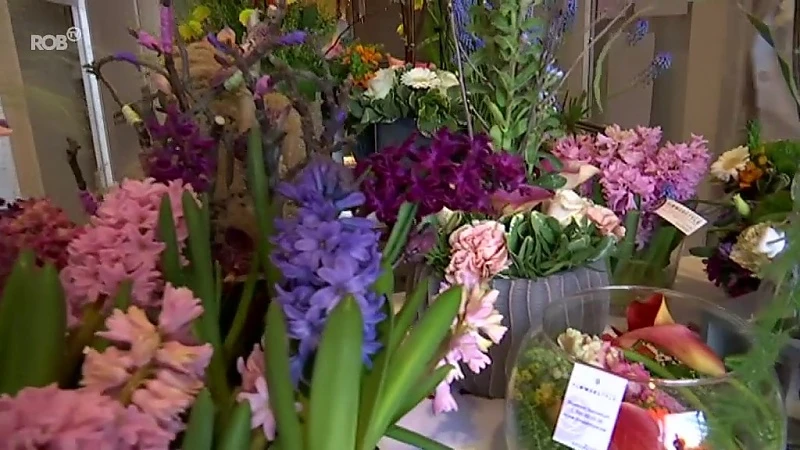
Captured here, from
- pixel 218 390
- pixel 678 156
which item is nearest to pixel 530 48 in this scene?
pixel 678 156

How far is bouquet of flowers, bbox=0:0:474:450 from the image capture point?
0.38 metres

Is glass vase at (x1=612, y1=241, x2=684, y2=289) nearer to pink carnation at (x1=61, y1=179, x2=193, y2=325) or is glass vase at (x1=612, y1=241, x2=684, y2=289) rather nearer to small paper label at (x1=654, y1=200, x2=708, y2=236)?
small paper label at (x1=654, y1=200, x2=708, y2=236)

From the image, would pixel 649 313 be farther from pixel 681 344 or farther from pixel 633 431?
pixel 633 431

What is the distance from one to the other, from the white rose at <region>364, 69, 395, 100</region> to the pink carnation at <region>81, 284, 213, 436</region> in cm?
81

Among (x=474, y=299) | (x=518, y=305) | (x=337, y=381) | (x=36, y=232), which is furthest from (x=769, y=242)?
(x=36, y=232)

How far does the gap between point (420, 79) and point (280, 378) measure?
2.71ft

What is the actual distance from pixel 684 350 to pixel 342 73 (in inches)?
31.7

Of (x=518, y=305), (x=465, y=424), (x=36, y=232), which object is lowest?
(x=465, y=424)

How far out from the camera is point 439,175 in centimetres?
70

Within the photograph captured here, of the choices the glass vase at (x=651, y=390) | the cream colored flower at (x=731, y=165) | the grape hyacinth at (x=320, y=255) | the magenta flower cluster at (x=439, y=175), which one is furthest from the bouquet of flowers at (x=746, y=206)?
the grape hyacinth at (x=320, y=255)

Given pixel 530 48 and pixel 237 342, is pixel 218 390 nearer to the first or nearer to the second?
pixel 237 342

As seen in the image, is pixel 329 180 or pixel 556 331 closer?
pixel 329 180

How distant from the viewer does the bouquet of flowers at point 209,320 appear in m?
0.38

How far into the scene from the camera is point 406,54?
4.80ft
